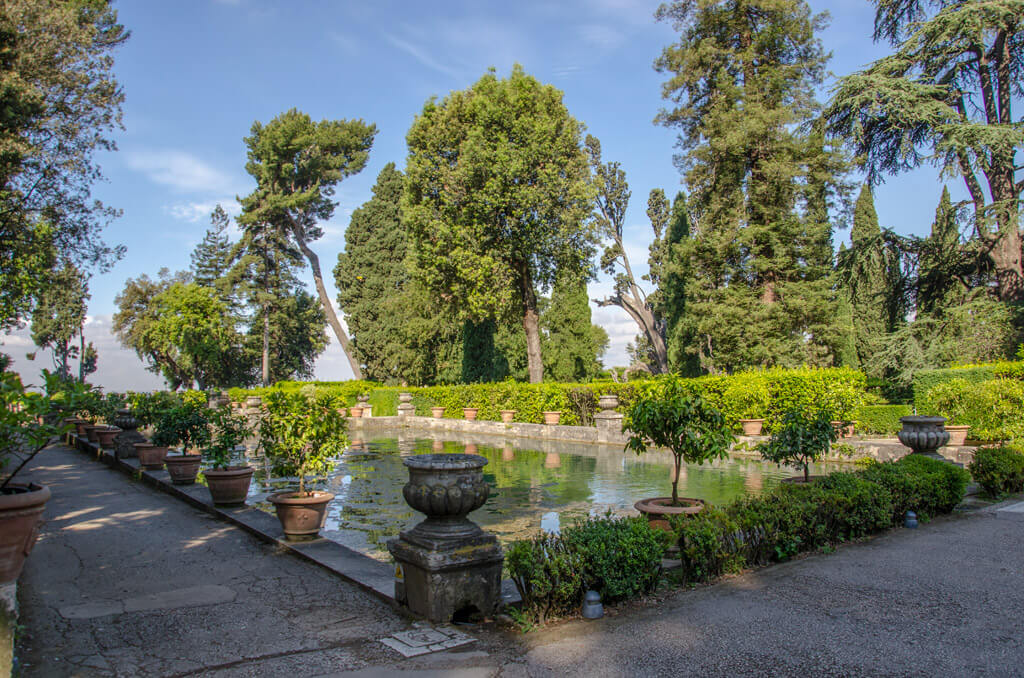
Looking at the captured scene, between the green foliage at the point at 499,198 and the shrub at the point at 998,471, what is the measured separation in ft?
58.1

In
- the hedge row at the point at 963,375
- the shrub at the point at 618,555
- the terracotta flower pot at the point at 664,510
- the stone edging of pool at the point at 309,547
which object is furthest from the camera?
the hedge row at the point at 963,375

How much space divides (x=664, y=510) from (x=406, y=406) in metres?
24.0

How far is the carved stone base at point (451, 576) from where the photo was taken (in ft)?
13.2

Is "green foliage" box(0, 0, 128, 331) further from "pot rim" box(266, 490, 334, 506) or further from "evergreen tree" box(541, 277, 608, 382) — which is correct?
"evergreen tree" box(541, 277, 608, 382)

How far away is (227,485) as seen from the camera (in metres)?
8.05

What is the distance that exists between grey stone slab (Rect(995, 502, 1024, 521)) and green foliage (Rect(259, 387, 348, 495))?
7.66 meters

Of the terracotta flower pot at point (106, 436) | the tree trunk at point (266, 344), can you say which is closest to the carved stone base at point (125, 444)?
the terracotta flower pot at point (106, 436)

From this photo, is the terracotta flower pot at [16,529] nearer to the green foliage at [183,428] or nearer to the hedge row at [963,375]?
the green foliage at [183,428]

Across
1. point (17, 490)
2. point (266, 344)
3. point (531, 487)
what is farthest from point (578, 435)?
point (266, 344)

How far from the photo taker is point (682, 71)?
2295cm

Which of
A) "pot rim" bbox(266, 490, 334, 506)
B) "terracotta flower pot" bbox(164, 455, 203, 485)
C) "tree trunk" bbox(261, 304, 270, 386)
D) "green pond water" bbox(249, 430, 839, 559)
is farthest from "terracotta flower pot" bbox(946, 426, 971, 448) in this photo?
"tree trunk" bbox(261, 304, 270, 386)

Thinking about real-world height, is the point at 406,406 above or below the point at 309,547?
above

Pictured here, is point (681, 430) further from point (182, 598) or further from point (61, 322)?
point (61, 322)

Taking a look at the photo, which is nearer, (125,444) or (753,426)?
(125,444)
